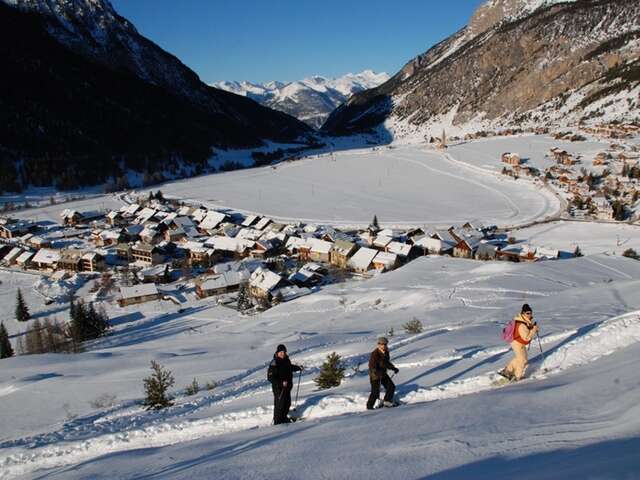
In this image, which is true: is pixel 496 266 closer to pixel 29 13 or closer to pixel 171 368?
pixel 171 368

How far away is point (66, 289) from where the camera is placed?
1452 inches

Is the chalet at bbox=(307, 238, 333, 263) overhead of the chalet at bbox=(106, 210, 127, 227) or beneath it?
beneath

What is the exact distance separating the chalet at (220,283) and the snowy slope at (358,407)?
1375cm

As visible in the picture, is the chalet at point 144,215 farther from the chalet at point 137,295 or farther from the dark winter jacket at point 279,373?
the dark winter jacket at point 279,373

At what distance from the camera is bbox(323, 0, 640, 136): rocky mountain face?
415ft

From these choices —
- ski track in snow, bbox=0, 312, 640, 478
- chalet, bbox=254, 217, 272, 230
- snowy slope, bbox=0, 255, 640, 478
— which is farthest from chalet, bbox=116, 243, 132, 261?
ski track in snow, bbox=0, 312, 640, 478

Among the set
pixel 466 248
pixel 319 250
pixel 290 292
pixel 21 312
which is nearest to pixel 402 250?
pixel 466 248

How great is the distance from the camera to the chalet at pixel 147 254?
145 ft

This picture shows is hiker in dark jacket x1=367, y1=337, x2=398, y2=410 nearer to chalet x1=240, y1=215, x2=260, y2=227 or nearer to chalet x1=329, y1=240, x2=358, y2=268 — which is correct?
chalet x1=329, y1=240, x2=358, y2=268

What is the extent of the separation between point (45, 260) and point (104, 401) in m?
37.3

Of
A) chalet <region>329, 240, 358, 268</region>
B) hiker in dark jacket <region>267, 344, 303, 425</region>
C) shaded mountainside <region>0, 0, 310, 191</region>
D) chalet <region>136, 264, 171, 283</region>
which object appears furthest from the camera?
shaded mountainside <region>0, 0, 310, 191</region>

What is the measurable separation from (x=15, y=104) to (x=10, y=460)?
126348 millimetres

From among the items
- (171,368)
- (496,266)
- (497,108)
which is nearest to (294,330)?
(171,368)

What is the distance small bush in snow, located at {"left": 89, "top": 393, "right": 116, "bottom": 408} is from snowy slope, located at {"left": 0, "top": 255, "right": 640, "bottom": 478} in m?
0.17
